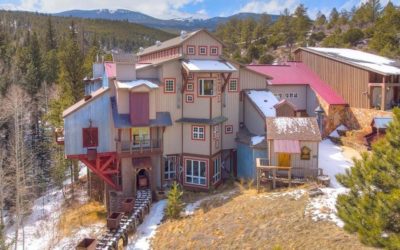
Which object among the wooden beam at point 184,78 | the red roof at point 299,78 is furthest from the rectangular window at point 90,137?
the red roof at point 299,78

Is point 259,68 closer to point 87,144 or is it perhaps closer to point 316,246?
point 87,144

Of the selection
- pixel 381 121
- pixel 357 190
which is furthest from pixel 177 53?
pixel 357 190

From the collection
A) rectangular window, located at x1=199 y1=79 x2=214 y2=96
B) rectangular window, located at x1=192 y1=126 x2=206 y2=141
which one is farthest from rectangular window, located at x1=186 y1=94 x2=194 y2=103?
rectangular window, located at x1=192 y1=126 x2=206 y2=141

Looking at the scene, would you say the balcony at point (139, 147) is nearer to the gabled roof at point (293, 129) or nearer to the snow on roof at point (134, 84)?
the snow on roof at point (134, 84)

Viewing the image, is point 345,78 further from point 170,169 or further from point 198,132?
point 170,169

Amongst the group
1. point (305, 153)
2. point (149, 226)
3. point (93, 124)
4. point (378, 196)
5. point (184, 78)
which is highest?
point (184, 78)

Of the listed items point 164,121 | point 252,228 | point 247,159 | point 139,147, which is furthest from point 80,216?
point 252,228

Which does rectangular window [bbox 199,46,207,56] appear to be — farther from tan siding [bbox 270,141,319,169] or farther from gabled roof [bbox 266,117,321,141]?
tan siding [bbox 270,141,319,169]
